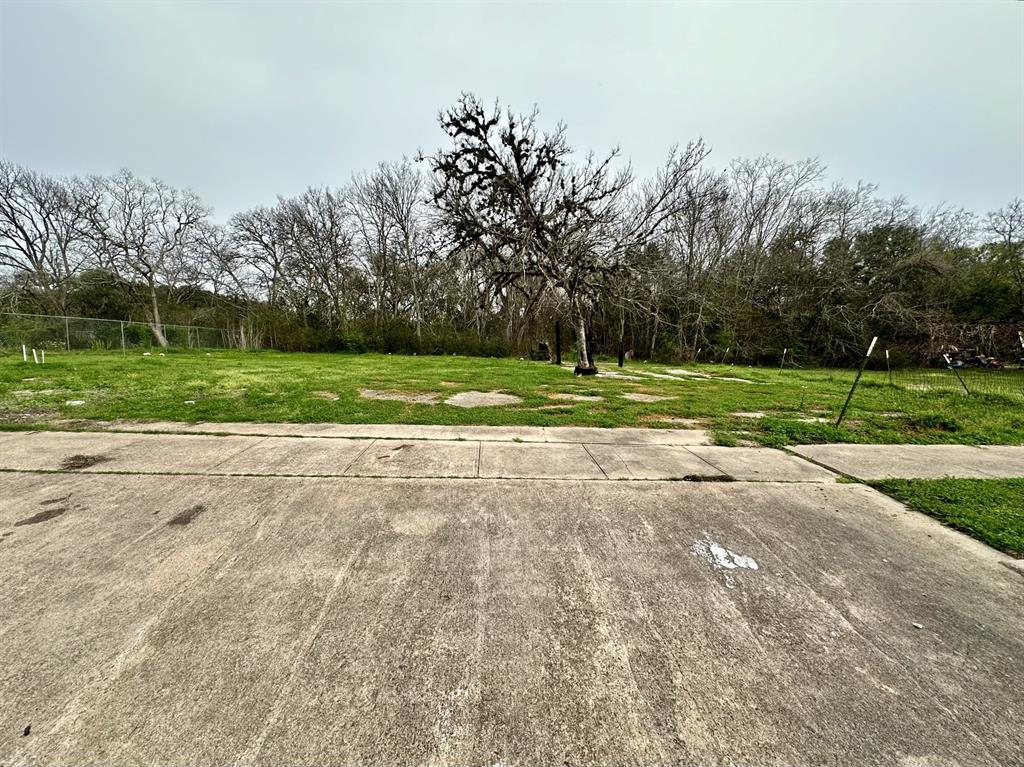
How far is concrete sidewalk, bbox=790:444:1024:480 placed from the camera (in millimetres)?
3752

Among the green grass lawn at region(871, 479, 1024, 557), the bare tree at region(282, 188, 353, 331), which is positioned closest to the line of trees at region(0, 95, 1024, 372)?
the bare tree at region(282, 188, 353, 331)

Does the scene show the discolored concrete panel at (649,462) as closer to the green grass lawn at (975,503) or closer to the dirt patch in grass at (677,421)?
the dirt patch in grass at (677,421)

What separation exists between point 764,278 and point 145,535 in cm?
2800

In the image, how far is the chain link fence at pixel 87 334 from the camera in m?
15.7

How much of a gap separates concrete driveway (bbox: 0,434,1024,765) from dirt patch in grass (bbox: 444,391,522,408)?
12.0ft

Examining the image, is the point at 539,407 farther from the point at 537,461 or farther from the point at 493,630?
the point at 493,630

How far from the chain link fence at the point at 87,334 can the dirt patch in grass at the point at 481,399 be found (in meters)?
20.6

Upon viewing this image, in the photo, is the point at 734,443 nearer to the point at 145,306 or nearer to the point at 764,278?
the point at 764,278

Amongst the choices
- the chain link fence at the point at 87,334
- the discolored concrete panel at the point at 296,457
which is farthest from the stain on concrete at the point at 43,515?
the chain link fence at the point at 87,334

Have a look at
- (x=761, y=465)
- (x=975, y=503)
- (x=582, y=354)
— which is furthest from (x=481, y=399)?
(x=975, y=503)

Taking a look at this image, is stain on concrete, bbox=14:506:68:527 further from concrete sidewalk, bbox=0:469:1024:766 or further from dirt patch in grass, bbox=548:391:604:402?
dirt patch in grass, bbox=548:391:604:402

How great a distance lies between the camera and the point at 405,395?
24.3 feet

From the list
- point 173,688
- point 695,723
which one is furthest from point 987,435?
point 173,688

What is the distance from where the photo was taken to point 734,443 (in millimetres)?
4664
